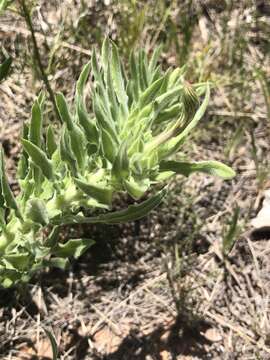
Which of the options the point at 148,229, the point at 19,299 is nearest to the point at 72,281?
the point at 19,299

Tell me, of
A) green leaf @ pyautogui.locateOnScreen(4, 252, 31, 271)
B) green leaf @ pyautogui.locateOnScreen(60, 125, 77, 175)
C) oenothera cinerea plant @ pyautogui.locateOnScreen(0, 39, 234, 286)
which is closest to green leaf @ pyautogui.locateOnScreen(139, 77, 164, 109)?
oenothera cinerea plant @ pyautogui.locateOnScreen(0, 39, 234, 286)

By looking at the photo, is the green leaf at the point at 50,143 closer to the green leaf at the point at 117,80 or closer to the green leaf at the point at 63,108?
the green leaf at the point at 63,108

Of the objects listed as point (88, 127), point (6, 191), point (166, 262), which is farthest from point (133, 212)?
point (166, 262)

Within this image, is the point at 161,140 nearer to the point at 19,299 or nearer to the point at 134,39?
the point at 19,299

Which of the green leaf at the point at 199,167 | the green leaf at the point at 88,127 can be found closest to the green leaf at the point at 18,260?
the green leaf at the point at 88,127

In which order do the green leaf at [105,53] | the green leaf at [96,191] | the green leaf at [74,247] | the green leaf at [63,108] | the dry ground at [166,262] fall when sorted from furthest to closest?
the dry ground at [166,262]
the green leaf at [74,247]
the green leaf at [105,53]
the green leaf at [63,108]
the green leaf at [96,191]

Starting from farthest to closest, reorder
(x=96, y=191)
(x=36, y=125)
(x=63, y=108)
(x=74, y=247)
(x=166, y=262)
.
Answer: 1. (x=166, y=262)
2. (x=74, y=247)
3. (x=36, y=125)
4. (x=63, y=108)
5. (x=96, y=191)

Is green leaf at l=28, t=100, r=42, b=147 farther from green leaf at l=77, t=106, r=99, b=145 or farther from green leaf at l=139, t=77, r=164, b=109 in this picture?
green leaf at l=139, t=77, r=164, b=109

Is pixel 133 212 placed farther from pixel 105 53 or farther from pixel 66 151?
pixel 105 53

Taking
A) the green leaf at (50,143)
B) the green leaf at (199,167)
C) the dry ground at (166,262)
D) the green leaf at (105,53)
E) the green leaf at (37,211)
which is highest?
the green leaf at (105,53)

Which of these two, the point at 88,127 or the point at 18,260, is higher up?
the point at 88,127
